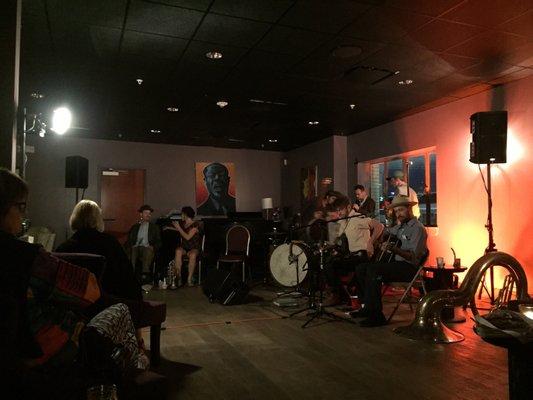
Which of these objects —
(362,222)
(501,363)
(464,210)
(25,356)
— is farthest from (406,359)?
(464,210)

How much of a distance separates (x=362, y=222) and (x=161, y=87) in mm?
3393

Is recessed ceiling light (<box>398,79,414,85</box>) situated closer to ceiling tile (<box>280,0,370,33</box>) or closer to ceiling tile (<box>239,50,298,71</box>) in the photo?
ceiling tile (<box>239,50,298,71</box>)

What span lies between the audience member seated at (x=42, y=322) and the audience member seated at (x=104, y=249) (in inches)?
46.2

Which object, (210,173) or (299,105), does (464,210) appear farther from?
(210,173)

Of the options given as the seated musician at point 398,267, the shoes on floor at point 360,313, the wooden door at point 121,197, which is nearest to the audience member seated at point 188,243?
the wooden door at point 121,197

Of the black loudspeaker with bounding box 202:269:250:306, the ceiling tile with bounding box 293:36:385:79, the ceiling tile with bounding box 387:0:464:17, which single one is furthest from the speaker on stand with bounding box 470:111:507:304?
the black loudspeaker with bounding box 202:269:250:306

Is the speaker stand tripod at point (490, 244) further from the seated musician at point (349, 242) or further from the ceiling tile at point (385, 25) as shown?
the ceiling tile at point (385, 25)

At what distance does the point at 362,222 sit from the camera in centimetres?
524

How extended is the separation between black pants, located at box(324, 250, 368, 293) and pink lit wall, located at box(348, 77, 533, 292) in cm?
231

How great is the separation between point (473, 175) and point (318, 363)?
4.42 meters

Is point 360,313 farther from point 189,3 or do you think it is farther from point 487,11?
point 189,3

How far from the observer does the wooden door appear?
991 cm

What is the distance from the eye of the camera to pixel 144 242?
7703mm

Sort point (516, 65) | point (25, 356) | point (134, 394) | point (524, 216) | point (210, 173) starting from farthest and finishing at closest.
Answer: point (210, 173) < point (524, 216) < point (516, 65) < point (134, 394) < point (25, 356)
